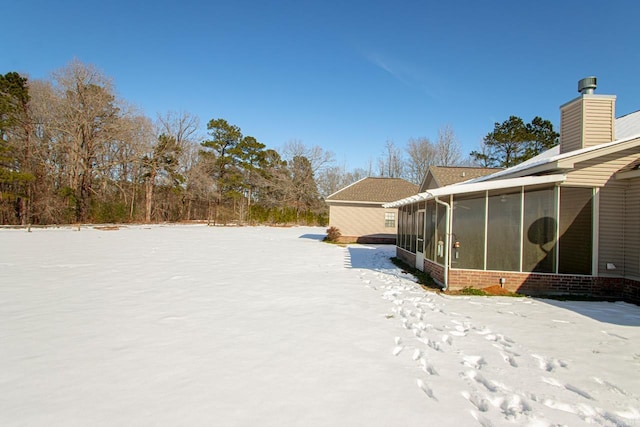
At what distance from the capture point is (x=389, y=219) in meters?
21.1

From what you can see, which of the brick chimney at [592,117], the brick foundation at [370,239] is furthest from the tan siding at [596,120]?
the brick foundation at [370,239]

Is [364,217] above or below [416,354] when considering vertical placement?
above

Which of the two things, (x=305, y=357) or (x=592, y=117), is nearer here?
(x=305, y=357)

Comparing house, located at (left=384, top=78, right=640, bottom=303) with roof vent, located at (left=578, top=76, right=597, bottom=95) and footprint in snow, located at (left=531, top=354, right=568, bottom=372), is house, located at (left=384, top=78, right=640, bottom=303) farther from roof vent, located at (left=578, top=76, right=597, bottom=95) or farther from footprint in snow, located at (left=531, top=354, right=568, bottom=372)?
footprint in snow, located at (left=531, top=354, right=568, bottom=372)

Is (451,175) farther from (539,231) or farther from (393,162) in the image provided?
(393,162)

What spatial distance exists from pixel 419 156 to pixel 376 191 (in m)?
19.0

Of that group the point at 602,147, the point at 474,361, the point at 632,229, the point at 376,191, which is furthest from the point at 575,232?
the point at 376,191

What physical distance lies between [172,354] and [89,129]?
96.5ft

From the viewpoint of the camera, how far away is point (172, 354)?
382 centimetres

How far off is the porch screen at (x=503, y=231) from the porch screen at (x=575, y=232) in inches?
37.1

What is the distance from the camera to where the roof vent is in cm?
826

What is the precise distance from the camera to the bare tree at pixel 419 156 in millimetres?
37625

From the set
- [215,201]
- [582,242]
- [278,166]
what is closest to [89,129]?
[215,201]

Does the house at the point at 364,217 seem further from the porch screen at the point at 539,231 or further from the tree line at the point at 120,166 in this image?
the tree line at the point at 120,166
